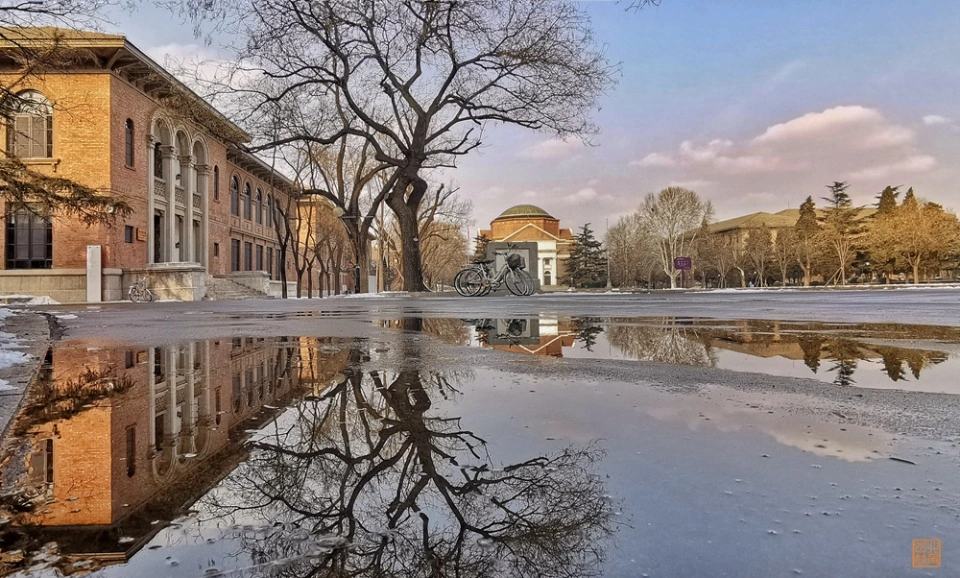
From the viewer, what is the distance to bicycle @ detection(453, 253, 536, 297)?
763 inches

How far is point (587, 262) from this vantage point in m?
80.1

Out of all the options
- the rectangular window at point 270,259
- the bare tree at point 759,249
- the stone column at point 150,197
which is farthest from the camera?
the bare tree at point 759,249

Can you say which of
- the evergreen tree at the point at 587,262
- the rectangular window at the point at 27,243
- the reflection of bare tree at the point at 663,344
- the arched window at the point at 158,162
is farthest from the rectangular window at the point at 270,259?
the reflection of bare tree at the point at 663,344

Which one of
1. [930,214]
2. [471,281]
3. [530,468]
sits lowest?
[530,468]

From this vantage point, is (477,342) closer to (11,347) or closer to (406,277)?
(11,347)

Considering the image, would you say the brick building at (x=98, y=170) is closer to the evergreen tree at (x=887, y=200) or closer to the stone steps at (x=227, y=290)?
the stone steps at (x=227, y=290)

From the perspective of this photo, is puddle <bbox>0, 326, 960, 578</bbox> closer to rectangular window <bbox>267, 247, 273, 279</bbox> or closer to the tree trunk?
the tree trunk

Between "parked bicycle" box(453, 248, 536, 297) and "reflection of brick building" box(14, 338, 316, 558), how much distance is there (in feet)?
50.0

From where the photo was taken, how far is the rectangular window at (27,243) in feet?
87.5

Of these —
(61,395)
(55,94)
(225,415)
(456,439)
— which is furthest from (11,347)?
(55,94)

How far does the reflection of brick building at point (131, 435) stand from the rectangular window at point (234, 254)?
138 feet

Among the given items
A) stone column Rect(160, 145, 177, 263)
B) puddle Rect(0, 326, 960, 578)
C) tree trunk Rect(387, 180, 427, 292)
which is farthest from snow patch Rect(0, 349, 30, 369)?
stone column Rect(160, 145, 177, 263)

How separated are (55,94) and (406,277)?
18.7 metres

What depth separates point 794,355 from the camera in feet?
13.9
